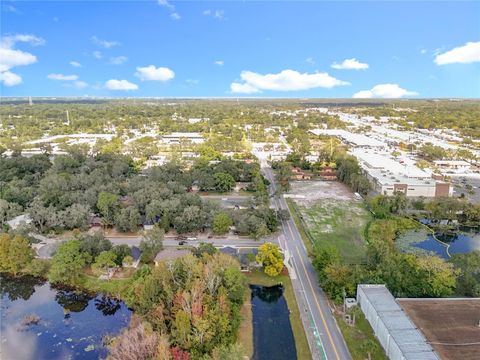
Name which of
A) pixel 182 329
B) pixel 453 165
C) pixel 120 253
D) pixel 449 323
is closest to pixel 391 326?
pixel 449 323

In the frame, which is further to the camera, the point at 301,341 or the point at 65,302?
the point at 65,302

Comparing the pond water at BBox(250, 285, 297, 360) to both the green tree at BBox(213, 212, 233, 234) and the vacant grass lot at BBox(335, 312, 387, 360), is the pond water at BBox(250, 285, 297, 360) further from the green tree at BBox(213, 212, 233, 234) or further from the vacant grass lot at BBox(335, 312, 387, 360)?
the green tree at BBox(213, 212, 233, 234)

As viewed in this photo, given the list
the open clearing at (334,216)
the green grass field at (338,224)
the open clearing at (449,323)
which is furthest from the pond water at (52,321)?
the open clearing at (334,216)

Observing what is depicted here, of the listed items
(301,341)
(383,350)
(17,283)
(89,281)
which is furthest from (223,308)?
(17,283)

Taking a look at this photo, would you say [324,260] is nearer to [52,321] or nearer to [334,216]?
[334,216]

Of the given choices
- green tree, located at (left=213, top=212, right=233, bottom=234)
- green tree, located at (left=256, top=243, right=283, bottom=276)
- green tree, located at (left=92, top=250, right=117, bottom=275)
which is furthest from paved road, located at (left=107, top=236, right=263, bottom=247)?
green tree, located at (left=92, top=250, right=117, bottom=275)

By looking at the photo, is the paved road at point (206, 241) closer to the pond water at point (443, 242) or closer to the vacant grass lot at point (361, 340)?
the vacant grass lot at point (361, 340)

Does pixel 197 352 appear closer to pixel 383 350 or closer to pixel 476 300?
pixel 383 350
